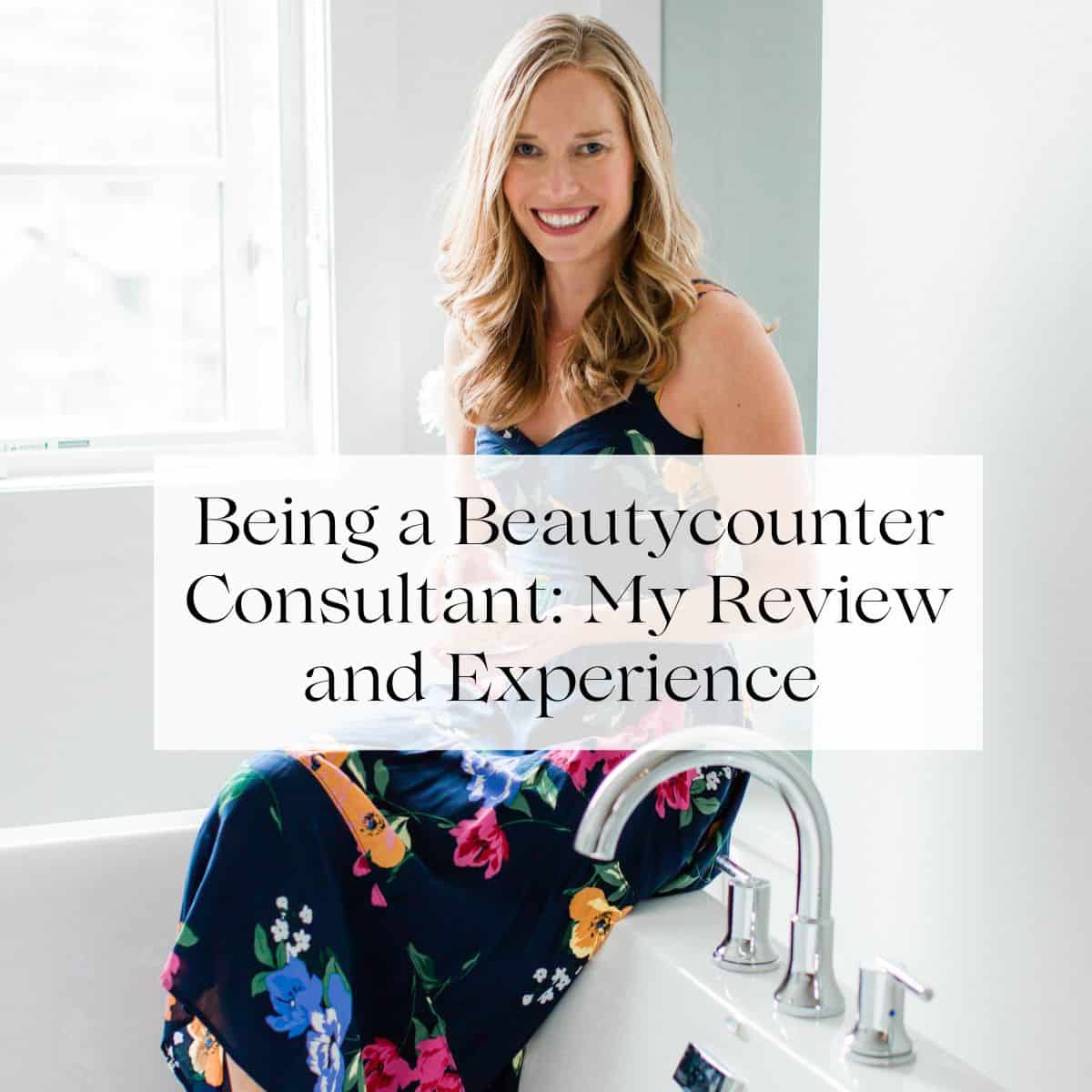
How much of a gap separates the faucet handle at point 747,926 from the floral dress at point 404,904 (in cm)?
17

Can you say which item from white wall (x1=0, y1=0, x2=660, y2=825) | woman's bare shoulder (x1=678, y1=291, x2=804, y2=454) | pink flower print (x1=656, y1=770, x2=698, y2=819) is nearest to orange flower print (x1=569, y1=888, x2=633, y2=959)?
pink flower print (x1=656, y1=770, x2=698, y2=819)

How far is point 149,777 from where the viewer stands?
2568mm

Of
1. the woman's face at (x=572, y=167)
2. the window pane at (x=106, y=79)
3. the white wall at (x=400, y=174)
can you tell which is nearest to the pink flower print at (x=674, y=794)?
the woman's face at (x=572, y=167)

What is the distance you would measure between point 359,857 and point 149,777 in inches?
48.6

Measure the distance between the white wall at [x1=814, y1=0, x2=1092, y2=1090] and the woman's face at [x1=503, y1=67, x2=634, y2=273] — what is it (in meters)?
0.28

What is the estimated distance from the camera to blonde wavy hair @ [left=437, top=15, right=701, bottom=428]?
1.73m

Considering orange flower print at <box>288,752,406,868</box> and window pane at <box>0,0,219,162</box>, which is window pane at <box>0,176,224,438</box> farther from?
orange flower print at <box>288,752,406,868</box>

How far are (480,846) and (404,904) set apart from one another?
90mm

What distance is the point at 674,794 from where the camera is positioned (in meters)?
1.57

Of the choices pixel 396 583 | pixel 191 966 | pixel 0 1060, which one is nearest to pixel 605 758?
pixel 191 966

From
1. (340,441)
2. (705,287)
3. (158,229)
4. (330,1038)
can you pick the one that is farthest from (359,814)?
(158,229)

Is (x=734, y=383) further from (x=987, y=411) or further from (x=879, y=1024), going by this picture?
(x=879, y=1024)

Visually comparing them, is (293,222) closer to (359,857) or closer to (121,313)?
(121,313)

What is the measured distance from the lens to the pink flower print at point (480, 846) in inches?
58.3
